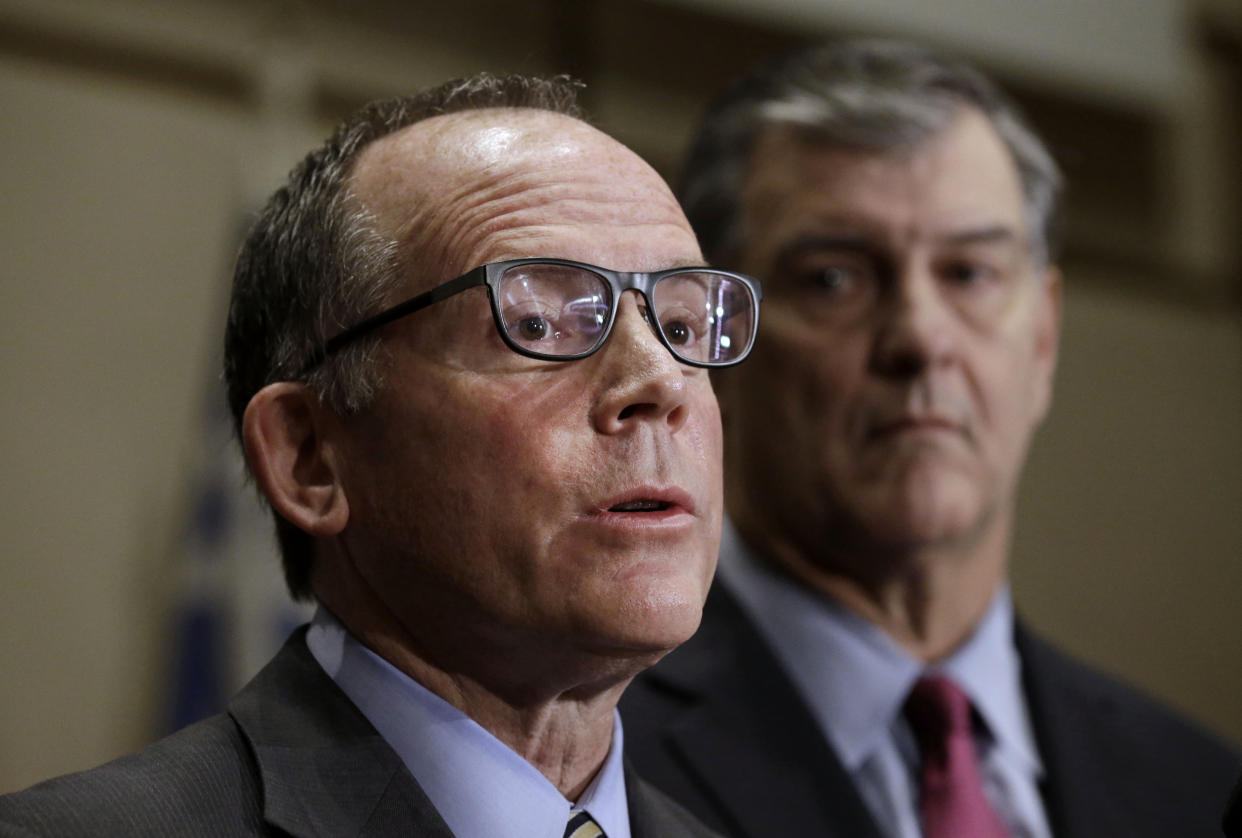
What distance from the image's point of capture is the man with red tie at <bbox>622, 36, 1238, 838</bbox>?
222 centimetres

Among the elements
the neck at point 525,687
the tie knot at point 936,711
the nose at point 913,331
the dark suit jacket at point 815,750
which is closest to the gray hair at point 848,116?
the nose at point 913,331

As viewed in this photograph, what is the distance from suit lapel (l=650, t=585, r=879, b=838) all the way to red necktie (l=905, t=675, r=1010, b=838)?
173 millimetres

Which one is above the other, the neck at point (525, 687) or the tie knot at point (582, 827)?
the neck at point (525, 687)

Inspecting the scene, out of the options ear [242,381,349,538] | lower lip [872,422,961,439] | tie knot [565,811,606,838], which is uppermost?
ear [242,381,349,538]

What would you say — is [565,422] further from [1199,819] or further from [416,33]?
[416,33]

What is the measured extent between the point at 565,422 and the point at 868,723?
3.45 ft

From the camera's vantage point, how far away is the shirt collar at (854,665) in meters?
2.25

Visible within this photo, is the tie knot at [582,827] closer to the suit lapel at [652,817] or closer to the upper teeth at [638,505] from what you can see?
the suit lapel at [652,817]

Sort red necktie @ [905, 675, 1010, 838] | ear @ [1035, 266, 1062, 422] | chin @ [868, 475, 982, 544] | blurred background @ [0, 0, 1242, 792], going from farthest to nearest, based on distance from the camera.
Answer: blurred background @ [0, 0, 1242, 792] < ear @ [1035, 266, 1062, 422] < chin @ [868, 475, 982, 544] < red necktie @ [905, 675, 1010, 838]

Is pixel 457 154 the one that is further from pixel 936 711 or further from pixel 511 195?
pixel 936 711

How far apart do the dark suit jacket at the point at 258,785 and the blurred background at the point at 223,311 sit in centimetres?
189

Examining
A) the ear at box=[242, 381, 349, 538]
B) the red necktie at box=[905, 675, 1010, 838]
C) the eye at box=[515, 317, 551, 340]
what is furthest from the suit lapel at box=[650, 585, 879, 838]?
the eye at box=[515, 317, 551, 340]

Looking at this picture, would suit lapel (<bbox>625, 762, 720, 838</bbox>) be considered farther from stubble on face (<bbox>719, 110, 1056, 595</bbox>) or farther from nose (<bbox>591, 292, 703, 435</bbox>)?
stubble on face (<bbox>719, 110, 1056, 595</bbox>)

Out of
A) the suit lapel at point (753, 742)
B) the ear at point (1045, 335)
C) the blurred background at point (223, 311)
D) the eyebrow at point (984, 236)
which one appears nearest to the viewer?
the suit lapel at point (753, 742)
